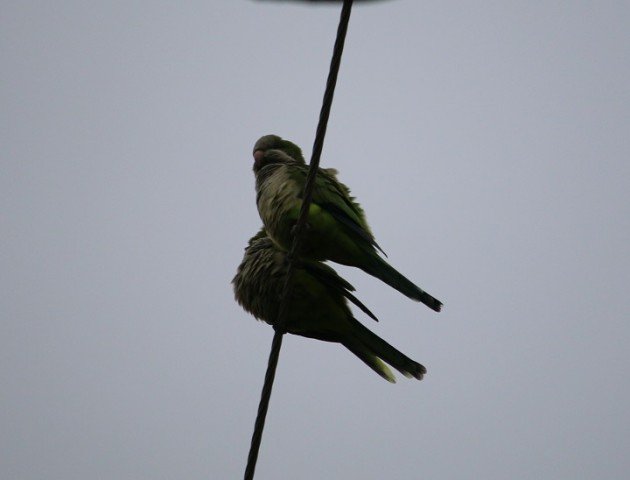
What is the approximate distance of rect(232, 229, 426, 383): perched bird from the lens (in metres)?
3.35

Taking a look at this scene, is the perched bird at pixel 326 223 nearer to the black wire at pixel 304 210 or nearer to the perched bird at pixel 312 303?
the perched bird at pixel 312 303

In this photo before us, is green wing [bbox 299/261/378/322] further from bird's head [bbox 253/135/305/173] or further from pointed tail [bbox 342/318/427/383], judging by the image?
bird's head [bbox 253/135/305/173]

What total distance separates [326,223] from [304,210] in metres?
0.67

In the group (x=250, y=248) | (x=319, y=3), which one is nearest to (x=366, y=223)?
(x=250, y=248)

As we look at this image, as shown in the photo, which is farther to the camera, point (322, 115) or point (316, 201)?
point (316, 201)

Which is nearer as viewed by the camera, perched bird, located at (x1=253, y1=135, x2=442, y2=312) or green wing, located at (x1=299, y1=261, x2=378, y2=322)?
perched bird, located at (x1=253, y1=135, x2=442, y2=312)

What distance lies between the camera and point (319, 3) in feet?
5.93

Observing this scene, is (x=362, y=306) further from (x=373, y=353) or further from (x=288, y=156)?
(x=288, y=156)

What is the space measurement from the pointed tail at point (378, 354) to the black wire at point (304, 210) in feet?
3.04

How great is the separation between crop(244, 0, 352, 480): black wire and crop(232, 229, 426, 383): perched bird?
653 millimetres

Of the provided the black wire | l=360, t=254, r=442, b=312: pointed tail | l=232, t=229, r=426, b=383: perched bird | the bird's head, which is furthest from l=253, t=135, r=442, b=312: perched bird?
the black wire

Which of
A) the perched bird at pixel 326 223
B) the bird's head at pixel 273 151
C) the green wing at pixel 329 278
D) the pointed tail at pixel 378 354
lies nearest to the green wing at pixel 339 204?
the perched bird at pixel 326 223

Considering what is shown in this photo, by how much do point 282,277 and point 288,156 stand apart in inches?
35.3

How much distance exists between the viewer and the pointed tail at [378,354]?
11.1ft
